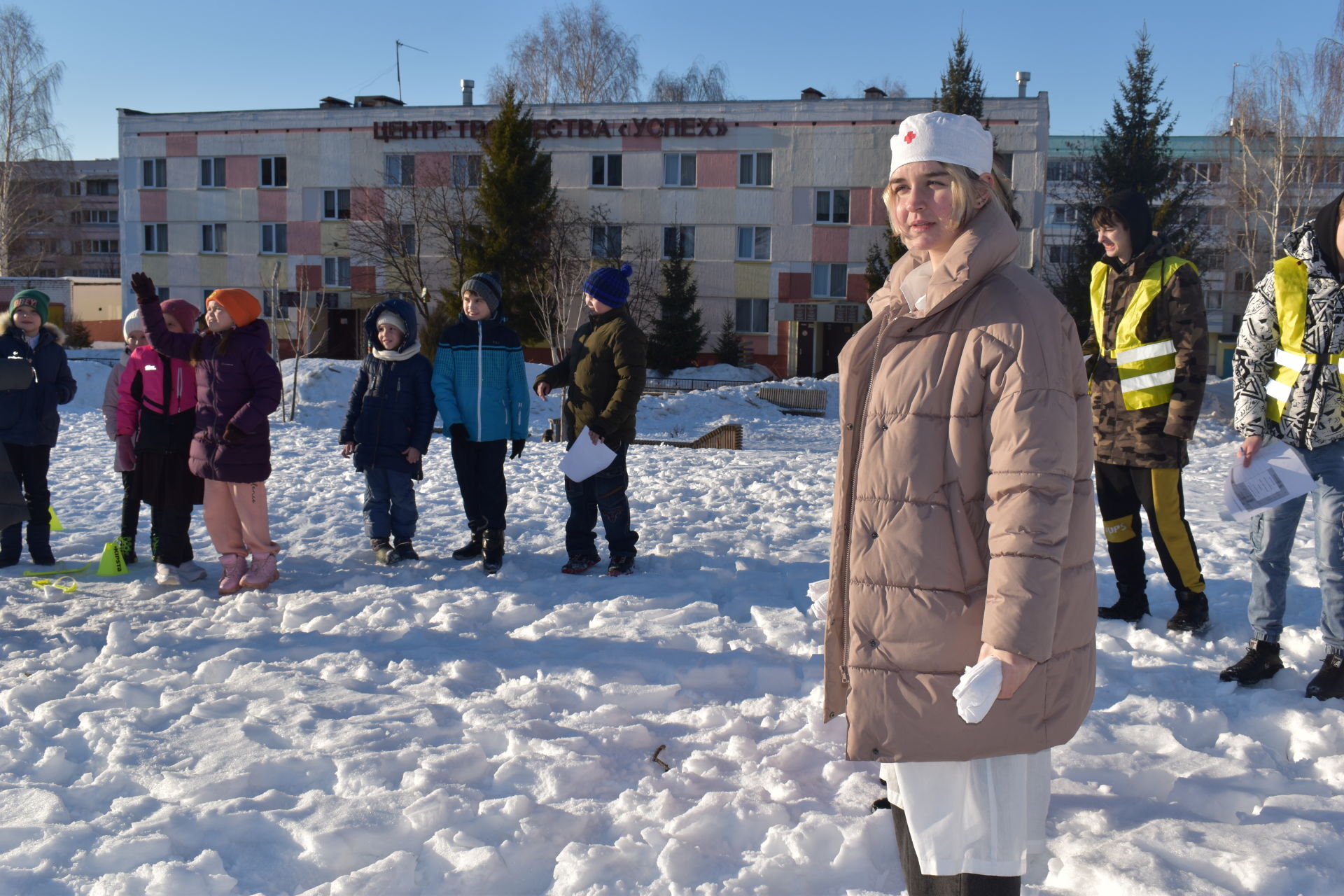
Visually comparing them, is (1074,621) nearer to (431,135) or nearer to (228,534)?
(228,534)

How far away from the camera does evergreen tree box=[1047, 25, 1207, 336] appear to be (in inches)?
1080

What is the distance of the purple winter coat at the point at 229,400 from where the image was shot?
539cm

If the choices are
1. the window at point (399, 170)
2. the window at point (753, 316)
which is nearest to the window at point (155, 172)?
the window at point (399, 170)

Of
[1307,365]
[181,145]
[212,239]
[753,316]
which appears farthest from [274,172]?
[1307,365]

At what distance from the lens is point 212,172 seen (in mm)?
36938

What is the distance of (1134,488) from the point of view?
4625 mm

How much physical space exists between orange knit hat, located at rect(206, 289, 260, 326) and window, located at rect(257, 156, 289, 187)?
34.0 meters

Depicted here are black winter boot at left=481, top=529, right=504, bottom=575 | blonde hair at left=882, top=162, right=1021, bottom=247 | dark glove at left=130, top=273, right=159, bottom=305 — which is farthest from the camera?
black winter boot at left=481, top=529, right=504, bottom=575

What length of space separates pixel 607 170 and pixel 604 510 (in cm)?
3064

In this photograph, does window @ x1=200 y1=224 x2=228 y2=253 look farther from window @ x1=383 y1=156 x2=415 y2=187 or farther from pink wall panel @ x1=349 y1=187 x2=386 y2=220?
window @ x1=383 y1=156 x2=415 y2=187

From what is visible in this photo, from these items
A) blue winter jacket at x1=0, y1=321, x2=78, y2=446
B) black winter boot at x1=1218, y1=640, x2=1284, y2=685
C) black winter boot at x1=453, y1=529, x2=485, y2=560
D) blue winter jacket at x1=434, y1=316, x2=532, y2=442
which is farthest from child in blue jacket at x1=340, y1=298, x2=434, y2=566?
black winter boot at x1=1218, y1=640, x2=1284, y2=685

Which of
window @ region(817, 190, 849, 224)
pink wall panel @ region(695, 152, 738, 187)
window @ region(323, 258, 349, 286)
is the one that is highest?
pink wall panel @ region(695, 152, 738, 187)

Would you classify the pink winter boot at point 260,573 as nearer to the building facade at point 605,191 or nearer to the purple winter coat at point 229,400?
the purple winter coat at point 229,400

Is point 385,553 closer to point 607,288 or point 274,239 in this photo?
point 607,288
